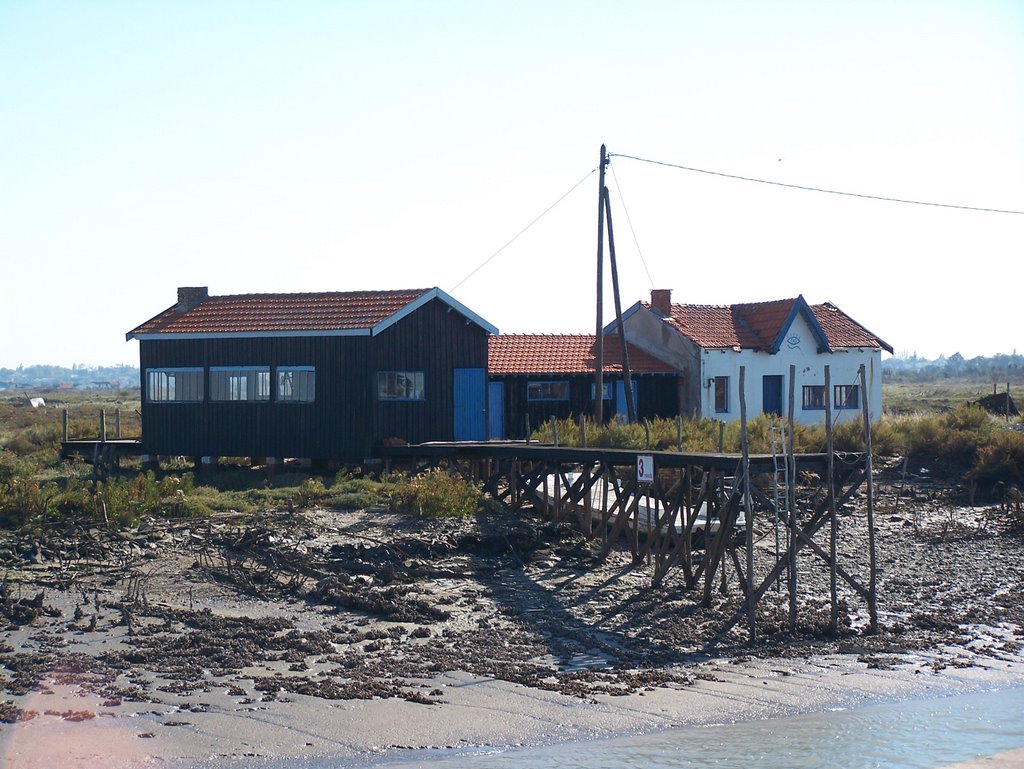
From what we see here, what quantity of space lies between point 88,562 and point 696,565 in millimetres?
9407

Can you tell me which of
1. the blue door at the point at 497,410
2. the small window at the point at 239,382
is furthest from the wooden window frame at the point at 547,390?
the small window at the point at 239,382

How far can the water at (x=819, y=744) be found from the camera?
11266 mm

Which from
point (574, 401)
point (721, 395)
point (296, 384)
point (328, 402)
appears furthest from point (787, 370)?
point (296, 384)

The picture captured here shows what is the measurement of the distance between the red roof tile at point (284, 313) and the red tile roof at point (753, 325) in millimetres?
12054

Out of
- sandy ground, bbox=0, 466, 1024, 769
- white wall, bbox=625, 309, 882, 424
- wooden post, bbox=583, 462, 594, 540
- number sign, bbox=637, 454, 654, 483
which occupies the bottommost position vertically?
sandy ground, bbox=0, 466, 1024, 769

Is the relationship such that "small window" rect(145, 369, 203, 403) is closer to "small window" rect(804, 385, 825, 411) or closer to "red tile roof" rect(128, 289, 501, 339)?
"red tile roof" rect(128, 289, 501, 339)

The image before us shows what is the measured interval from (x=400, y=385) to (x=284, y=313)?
3.29m

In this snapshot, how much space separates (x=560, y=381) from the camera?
33594 millimetres

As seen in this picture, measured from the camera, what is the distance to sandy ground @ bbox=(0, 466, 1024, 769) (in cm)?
1159

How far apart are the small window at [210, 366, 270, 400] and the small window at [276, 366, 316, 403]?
363 mm

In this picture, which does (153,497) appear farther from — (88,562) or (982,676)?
(982,676)

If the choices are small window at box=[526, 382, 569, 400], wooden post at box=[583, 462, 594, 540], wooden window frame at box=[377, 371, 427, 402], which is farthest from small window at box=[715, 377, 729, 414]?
wooden post at box=[583, 462, 594, 540]

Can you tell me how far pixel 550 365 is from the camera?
33719 mm

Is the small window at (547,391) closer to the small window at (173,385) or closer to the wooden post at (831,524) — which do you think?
the small window at (173,385)
